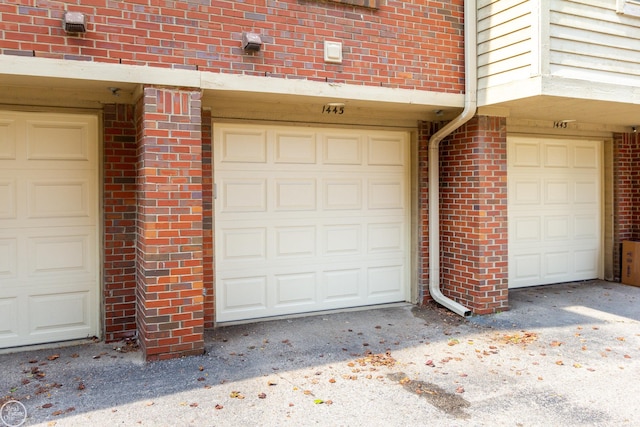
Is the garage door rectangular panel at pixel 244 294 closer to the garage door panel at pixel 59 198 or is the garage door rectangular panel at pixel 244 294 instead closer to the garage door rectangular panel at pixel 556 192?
the garage door panel at pixel 59 198

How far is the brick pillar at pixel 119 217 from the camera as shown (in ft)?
16.3

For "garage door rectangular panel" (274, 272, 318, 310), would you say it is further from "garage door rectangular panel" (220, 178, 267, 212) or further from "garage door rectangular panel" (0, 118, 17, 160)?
"garage door rectangular panel" (0, 118, 17, 160)

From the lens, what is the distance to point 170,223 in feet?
14.5

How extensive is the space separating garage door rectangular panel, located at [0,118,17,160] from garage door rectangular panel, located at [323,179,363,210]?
3.31m

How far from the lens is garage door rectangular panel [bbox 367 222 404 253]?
6.39m

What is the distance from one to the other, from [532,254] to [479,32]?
350cm

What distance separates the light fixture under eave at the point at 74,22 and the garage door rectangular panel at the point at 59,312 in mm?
2566

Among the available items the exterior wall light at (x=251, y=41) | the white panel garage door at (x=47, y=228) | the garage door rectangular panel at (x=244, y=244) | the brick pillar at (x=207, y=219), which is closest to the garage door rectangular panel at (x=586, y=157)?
the garage door rectangular panel at (x=244, y=244)

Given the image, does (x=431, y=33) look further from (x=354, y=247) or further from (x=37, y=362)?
(x=37, y=362)

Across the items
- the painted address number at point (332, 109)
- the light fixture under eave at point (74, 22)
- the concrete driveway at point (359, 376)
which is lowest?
the concrete driveway at point (359, 376)

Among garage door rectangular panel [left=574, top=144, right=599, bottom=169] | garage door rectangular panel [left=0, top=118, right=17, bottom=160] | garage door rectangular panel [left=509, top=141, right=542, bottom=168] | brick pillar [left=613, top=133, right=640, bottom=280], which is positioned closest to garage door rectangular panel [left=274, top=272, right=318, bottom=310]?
garage door rectangular panel [left=0, top=118, right=17, bottom=160]

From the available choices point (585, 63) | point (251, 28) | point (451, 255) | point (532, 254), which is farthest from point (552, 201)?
point (251, 28)

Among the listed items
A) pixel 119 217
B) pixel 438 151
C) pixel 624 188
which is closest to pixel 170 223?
pixel 119 217

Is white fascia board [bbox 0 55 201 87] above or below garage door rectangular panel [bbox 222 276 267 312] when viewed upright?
above
